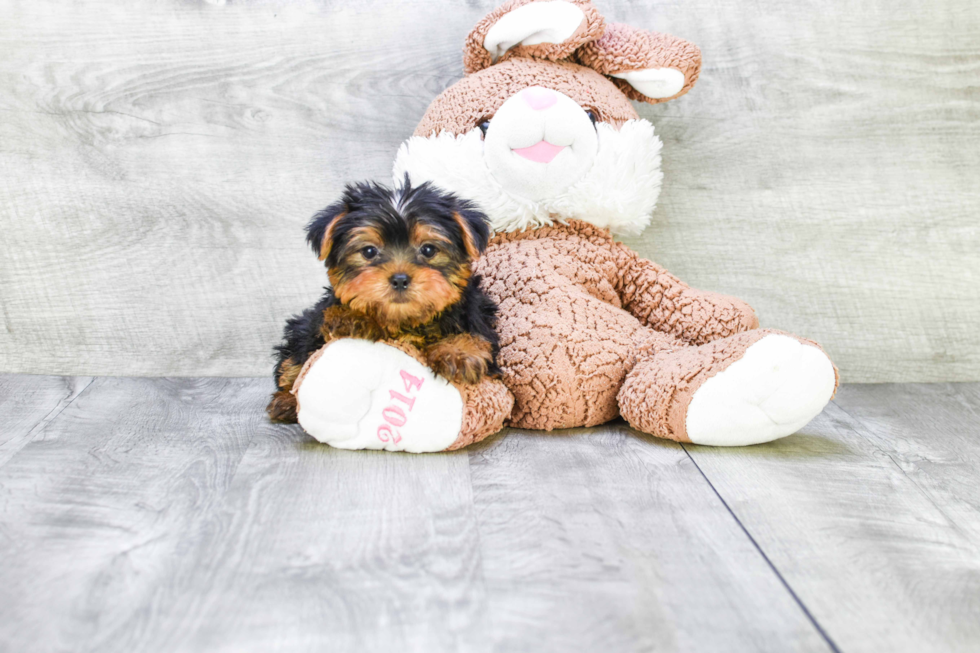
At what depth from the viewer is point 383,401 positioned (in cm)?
137

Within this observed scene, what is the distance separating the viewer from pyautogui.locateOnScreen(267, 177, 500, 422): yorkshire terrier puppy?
127cm

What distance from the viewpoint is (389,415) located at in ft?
4.51

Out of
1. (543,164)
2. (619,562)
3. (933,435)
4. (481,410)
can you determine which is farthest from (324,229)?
(933,435)

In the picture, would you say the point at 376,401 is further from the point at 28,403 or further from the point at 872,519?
the point at 28,403

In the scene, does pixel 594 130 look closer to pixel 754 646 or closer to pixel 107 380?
pixel 754 646

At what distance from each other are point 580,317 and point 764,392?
1.26 ft

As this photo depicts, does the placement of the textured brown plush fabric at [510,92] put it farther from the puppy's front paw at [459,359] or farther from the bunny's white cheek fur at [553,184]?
the puppy's front paw at [459,359]

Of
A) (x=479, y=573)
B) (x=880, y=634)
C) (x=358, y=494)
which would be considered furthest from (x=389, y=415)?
(x=880, y=634)

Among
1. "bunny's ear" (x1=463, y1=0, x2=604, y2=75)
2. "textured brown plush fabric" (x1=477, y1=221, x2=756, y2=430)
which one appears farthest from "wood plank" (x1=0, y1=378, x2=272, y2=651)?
"bunny's ear" (x1=463, y1=0, x2=604, y2=75)

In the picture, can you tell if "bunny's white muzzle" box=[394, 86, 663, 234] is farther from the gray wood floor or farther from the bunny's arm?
the gray wood floor

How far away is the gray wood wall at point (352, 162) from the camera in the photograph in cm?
198

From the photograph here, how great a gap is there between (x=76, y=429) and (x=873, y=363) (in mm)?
1937

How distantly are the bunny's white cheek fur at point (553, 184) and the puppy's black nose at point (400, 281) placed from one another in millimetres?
454

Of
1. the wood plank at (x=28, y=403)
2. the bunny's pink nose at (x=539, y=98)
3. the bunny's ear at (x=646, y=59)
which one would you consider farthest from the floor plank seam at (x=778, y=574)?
the wood plank at (x=28, y=403)
